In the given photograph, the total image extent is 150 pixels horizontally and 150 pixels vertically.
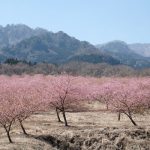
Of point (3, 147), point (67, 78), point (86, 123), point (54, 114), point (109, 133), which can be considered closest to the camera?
point (3, 147)

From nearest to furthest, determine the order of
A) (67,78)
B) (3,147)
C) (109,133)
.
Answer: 1. (3,147)
2. (109,133)
3. (67,78)

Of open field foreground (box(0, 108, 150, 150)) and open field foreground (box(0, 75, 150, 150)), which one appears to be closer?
open field foreground (box(0, 108, 150, 150))

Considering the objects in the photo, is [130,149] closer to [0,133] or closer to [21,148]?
[21,148]

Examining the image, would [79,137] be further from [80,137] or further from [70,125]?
[70,125]

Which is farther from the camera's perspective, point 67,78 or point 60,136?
point 67,78

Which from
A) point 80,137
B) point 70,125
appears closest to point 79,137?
point 80,137

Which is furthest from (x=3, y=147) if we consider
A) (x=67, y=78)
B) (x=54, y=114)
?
(x=54, y=114)

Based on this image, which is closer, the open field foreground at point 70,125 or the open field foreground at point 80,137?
the open field foreground at point 80,137

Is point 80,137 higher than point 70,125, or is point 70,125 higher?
point 70,125

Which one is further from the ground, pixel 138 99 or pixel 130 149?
pixel 138 99

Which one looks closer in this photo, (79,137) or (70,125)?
(79,137)

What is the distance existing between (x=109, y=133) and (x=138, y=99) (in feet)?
36.4

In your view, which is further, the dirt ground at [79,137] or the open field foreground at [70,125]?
the open field foreground at [70,125]

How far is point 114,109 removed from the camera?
169 feet
